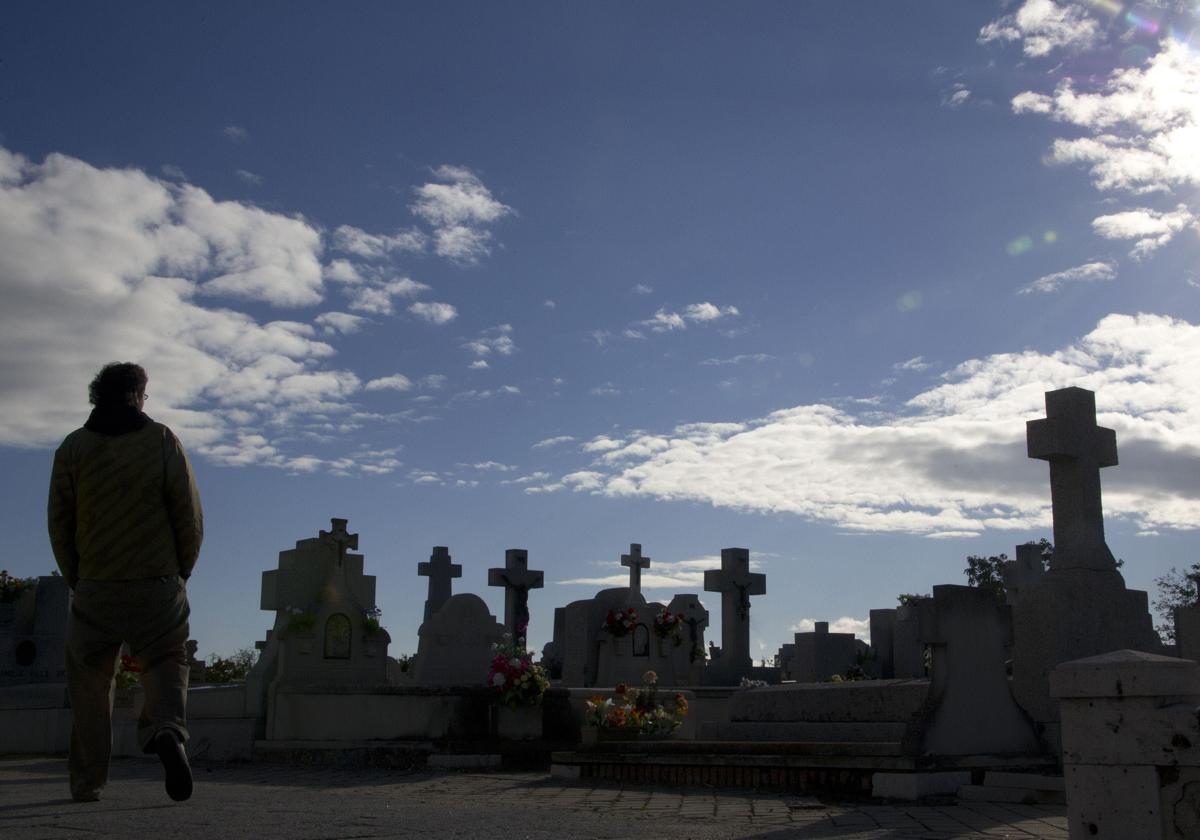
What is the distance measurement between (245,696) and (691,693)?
5.73 m

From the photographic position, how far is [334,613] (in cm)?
1488

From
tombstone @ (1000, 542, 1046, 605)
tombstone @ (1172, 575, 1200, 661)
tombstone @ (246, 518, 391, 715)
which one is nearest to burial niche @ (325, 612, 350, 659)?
tombstone @ (246, 518, 391, 715)

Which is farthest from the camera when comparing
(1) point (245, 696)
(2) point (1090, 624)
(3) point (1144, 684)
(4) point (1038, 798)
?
(1) point (245, 696)

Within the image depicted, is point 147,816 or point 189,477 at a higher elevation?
point 189,477

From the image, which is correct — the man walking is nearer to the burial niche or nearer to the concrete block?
the concrete block

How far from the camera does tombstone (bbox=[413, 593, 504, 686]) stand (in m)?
15.5

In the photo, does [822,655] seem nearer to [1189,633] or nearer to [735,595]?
[735,595]

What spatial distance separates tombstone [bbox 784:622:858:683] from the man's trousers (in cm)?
1523

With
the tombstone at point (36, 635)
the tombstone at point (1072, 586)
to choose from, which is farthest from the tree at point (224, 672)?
the tombstone at point (1072, 586)

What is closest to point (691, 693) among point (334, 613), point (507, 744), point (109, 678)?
point (507, 744)

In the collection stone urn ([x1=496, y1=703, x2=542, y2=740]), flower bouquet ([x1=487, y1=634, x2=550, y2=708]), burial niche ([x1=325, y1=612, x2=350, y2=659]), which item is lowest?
stone urn ([x1=496, y1=703, x2=542, y2=740])

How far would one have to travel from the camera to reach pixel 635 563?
22.0m

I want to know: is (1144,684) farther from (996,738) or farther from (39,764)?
(39,764)

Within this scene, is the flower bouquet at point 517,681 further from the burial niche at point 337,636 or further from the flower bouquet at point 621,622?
the flower bouquet at point 621,622
